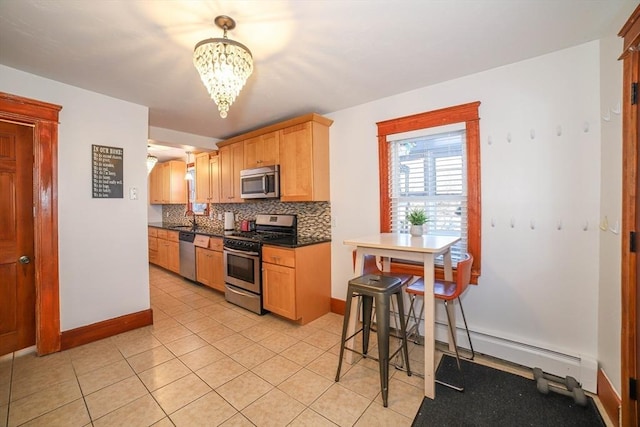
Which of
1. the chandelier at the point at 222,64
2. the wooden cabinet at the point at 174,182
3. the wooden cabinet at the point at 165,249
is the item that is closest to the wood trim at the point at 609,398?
the chandelier at the point at 222,64

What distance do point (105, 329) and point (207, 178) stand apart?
2.67 m

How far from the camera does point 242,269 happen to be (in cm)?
342

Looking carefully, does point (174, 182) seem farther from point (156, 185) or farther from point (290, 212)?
point (290, 212)

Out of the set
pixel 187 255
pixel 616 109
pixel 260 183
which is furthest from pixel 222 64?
pixel 187 255

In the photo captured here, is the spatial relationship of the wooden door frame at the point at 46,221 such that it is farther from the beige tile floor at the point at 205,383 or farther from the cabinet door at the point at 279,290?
the cabinet door at the point at 279,290

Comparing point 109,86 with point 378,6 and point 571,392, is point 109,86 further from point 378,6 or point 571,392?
point 571,392

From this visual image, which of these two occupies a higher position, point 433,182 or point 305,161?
point 305,161

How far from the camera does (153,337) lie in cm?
271

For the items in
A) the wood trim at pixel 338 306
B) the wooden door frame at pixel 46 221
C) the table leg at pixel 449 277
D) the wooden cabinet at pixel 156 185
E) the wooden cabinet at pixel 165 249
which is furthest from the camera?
the wooden cabinet at pixel 156 185

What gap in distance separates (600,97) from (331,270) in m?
2.78

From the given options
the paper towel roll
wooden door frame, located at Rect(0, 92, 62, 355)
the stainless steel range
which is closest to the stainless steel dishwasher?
the paper towel roll

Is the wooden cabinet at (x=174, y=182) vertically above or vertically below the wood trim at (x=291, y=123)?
below

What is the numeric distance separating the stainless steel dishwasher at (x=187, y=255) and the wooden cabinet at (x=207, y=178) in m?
0.68

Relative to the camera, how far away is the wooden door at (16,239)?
2.33 meters
